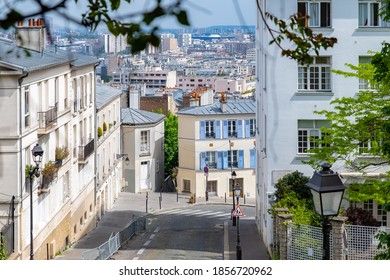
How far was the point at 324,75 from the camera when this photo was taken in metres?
7.45

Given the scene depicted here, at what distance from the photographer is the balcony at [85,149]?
611 centimetres

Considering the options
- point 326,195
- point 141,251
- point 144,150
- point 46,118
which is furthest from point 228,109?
point 326,195

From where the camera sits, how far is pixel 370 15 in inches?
272

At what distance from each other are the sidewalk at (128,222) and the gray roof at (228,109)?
7.76 feet

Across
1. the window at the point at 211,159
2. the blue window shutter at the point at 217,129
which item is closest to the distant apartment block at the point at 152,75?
the blue window shutter at the point at 217,129

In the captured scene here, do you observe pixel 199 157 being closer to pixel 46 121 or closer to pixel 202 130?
pixel 202 130

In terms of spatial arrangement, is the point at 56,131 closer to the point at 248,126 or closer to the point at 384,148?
the point at 384,148

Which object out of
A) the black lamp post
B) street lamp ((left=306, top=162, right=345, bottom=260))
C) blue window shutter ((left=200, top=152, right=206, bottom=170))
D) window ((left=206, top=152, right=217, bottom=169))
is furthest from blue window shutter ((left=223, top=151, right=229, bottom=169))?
street lamp ((left=306, top=162, right=345, bottom=260))

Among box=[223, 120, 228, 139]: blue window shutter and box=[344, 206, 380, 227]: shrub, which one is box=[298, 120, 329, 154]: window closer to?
box=[344, 206, 380, 227]: shrub

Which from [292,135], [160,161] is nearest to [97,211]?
[292,135]

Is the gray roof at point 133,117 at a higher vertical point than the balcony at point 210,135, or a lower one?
higher

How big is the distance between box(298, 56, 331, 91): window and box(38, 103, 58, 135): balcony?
8.53 ft

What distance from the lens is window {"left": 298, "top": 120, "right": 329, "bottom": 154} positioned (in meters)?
8.00

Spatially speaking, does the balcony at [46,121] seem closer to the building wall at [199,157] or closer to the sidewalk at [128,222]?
the sidewalk at [128,222]
